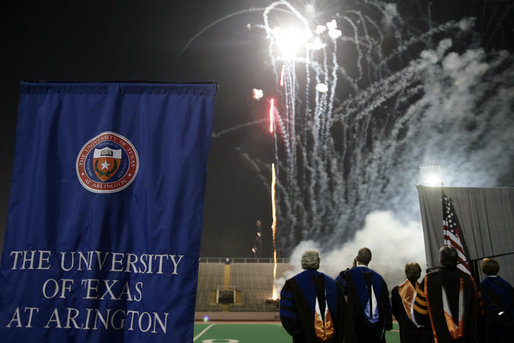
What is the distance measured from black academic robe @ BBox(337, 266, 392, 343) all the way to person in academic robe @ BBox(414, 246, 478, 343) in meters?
0.55

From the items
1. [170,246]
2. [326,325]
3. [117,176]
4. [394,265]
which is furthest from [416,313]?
[394,265]

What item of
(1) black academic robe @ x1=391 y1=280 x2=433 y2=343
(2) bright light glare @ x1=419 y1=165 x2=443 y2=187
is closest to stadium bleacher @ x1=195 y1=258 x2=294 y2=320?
(2) bright light glare @ x1=419 y1=165 x2=443 y2=187

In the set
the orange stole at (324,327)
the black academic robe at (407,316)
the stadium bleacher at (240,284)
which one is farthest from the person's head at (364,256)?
the stadium bleacher at (240,284)

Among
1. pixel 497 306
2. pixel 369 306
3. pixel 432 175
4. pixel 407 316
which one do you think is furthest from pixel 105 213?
pixel 432 175

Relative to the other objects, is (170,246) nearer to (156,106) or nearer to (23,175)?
(156,106)

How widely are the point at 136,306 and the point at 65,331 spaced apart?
418 millimetres

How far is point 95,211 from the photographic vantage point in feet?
7.71

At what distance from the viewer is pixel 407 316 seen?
17.3 ft

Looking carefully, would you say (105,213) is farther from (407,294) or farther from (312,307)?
(407,294)

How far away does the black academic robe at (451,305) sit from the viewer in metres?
4.25

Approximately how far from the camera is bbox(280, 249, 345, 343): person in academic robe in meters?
4.19

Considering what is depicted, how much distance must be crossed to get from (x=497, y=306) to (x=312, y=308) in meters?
3.04

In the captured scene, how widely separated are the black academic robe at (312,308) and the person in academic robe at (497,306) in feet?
8.13

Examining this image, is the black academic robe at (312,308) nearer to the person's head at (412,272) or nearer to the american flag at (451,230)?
the person's head at (412,272)
